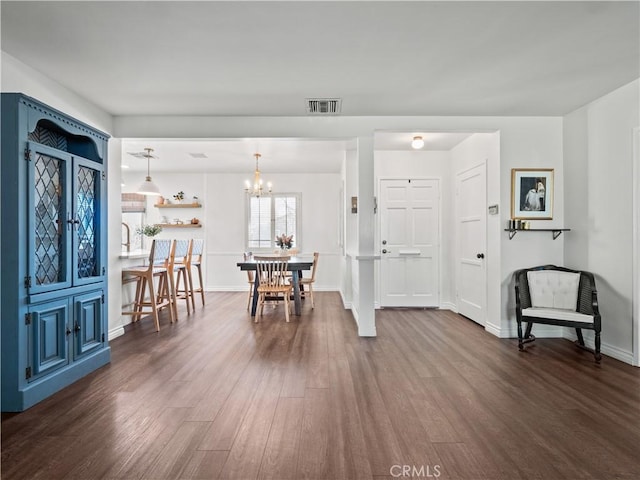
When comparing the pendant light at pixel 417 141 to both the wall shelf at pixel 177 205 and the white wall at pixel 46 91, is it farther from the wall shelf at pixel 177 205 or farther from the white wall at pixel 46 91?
the wall shelf at pixel 177 205

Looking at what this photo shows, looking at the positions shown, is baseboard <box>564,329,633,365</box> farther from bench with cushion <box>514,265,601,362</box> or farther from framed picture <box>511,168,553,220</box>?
framed picture <box>511,168,553,220</box>

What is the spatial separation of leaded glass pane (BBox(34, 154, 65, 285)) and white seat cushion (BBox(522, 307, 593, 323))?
14.3ft

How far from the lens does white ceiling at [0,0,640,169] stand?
2.16 metres

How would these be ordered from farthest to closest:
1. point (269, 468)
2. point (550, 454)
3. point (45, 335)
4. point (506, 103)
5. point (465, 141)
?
point (465, 141) < point (506, 103) < point (45, 335) < point (550, 454) < point (269, 468)

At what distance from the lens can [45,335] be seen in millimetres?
2561

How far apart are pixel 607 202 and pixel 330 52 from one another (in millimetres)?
3144

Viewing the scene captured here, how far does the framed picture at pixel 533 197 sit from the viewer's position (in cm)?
408

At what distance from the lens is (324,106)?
3.72 metres

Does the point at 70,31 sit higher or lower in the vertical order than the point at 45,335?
higher

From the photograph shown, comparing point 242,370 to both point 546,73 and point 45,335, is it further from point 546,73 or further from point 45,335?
point 546,73

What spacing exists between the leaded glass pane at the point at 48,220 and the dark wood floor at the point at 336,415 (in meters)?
0.94

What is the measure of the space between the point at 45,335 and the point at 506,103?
473cm

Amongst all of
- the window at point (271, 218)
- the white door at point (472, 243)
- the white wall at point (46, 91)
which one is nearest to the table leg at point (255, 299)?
the window at point (271, 218)

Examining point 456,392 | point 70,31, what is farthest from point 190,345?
point 70,31
